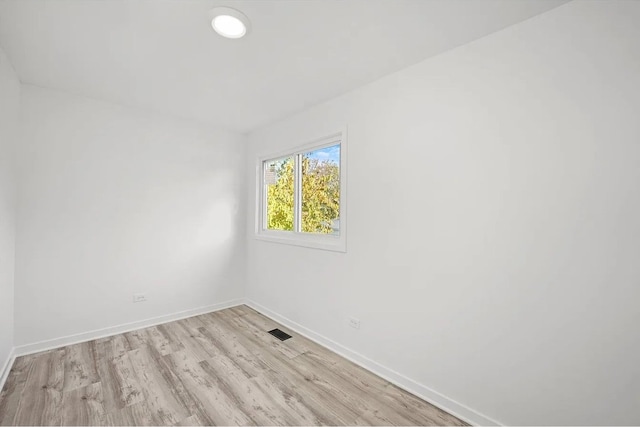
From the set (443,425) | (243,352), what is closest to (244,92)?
(243,352)

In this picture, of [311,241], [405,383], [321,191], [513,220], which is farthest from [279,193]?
[513,220]

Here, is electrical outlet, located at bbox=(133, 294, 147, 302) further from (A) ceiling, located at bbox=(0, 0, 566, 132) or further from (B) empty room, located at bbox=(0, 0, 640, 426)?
(A) ceiling, located at bbox=(0, 0, 566, 132)

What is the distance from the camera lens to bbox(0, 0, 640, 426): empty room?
140 centimetres

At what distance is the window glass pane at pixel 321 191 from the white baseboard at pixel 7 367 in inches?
106

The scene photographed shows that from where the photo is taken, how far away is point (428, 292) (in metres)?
1.97

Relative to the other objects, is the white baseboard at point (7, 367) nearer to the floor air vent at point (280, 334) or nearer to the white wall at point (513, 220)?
the floor air vent at point (280, 334)

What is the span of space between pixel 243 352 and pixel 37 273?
80.5 inches

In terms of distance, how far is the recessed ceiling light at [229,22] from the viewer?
156cm

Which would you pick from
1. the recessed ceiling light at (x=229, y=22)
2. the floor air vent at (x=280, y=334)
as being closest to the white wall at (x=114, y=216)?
the floor air vent at (x=280, y=334)

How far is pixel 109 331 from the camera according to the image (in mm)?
2893

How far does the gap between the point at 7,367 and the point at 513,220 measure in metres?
3.86

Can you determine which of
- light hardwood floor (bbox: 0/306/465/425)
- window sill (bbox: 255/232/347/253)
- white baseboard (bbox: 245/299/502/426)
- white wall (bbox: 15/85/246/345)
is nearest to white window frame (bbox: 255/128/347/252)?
window sill (bbox: 255/232/347/253)

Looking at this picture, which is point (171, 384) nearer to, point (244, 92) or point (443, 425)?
point (443, 425)

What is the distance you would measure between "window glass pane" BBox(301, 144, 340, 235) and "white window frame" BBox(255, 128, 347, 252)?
0.07 meters
